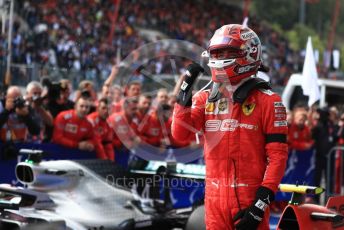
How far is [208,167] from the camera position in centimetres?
418

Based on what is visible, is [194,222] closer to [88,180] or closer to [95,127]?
[88,180]

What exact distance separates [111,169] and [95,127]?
212 cm

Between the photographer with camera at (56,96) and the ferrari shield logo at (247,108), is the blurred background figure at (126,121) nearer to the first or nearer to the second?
the photographer with camera at (56,96)

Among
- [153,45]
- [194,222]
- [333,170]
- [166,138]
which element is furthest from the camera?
[333,170]

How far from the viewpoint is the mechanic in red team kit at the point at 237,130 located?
401 centimetres

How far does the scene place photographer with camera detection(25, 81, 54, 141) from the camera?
7.89 metres

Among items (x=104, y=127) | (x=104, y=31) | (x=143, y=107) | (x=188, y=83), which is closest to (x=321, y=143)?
(x=143, y=107)

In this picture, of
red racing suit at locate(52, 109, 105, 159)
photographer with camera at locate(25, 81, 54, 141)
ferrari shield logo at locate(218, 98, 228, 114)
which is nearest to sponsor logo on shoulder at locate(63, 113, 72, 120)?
red racing suit at locate(52, 109, 105, 159)

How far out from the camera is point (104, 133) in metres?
8.60

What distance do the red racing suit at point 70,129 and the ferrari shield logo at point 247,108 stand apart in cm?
428

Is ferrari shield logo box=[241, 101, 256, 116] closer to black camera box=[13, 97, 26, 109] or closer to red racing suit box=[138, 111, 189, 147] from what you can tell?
black camera box=[13, 97, 26, 109]

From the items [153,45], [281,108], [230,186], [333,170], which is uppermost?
[153,45]

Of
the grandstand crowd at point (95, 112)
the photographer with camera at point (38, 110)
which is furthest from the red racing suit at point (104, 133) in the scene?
the photographer with camera at point (38, 110)

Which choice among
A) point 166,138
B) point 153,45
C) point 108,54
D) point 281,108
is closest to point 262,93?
point 281,108
